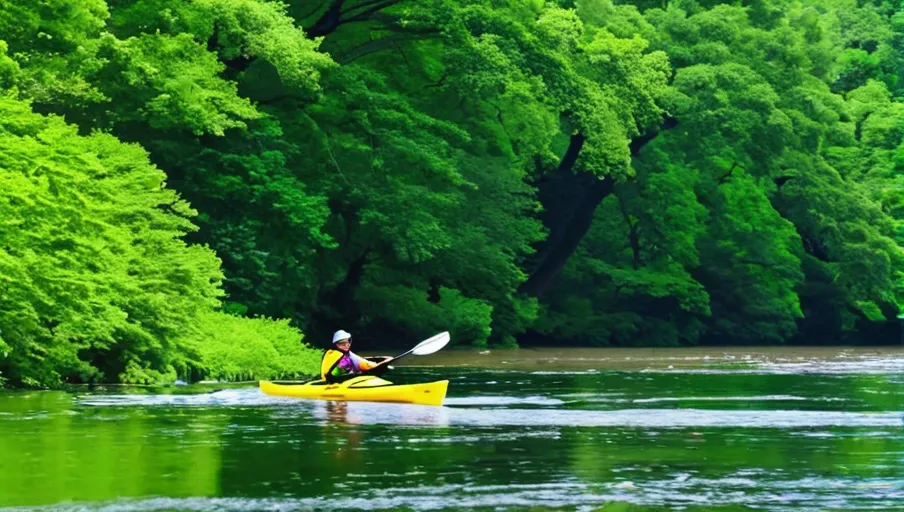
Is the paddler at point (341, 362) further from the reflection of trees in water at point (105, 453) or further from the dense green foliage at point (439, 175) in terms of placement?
the reflection of trees in water at point (105, 453)

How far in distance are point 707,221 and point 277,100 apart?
2580 centimetres

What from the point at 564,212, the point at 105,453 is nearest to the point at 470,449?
the point at 105,453

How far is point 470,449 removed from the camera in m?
23.2

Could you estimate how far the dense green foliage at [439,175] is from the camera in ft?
118

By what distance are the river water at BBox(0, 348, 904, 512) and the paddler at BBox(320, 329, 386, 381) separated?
1.05 metres

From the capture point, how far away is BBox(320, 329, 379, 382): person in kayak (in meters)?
33.4

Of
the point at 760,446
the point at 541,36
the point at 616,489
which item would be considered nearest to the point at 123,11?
the point at 541,36

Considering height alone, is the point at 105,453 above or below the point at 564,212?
below

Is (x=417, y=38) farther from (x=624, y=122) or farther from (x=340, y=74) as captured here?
(x=624, y=122)

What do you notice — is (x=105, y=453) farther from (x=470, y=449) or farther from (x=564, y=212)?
(x=564, y=212)

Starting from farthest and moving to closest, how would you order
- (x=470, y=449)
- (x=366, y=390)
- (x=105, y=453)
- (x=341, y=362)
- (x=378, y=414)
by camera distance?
(x=341, y=362), (x=366, y=390), (x=378, y=414), (x=470, y=449), (x=105, y=453)

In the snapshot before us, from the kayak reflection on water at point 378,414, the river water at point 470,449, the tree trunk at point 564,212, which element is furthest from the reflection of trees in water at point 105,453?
the tree trunk at point 564,212

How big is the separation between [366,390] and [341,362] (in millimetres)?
1634

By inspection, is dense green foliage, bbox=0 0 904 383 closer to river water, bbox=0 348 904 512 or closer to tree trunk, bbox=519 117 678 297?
tree trunk, bbox=519 117 678 297
